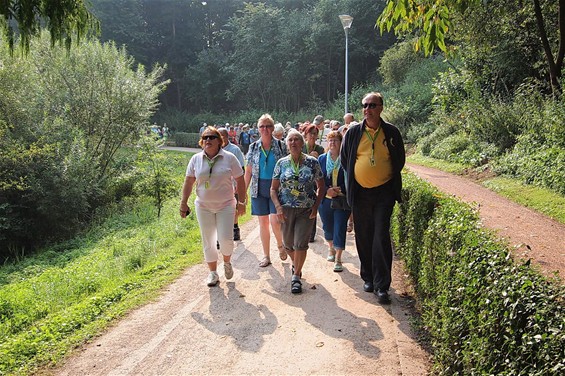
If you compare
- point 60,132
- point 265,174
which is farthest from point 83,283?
point 60,132

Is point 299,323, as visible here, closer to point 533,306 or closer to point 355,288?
point 355,288

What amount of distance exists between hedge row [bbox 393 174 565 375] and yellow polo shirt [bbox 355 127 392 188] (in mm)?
699

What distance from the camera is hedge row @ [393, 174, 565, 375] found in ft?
7.20

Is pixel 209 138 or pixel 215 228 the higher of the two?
pixel 209 138

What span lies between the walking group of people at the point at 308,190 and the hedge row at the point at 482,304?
690 millimetres

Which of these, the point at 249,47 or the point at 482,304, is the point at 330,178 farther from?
the point at 249,47

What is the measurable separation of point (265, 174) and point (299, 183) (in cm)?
113

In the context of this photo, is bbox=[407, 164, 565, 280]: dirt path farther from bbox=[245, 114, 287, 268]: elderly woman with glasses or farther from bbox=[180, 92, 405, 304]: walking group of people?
bbox=[245, 114, 287, 268]: elderly woman with glasses

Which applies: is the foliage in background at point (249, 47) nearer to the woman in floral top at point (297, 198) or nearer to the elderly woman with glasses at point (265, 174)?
the elderly woman with glasses at point (265, 174)

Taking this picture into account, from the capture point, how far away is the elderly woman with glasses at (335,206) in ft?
21.0

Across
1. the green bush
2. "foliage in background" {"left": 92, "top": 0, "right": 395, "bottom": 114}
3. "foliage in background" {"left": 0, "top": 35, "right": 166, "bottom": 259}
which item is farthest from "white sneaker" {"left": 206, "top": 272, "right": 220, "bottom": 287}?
"foliage in background" {"left": 92, "top": 0, "right": 395, "bottom": 114}

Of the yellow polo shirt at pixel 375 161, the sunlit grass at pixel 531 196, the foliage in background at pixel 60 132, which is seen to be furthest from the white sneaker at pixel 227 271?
the foliage in background at pixel 60 132

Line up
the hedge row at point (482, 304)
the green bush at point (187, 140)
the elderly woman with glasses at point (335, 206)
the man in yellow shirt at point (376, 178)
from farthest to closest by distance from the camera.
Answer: the green bush at point (187, 140) → the elderly woman with glasses at point (335, 206) → the man in yellow shirt at point (376, 178) → the hedge row at point (482, 304)

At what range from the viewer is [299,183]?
5.77 meters
